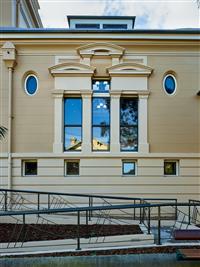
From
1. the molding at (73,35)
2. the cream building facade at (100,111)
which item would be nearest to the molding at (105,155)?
the cream building facade at (100,111)

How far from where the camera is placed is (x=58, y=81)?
454 inches

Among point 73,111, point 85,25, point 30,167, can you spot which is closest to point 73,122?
point 73,111

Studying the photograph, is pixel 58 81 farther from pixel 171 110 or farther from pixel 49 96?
pixel 171 110

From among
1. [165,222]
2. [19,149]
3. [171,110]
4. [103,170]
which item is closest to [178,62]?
[171,110]

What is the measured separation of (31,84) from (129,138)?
4.19 meters

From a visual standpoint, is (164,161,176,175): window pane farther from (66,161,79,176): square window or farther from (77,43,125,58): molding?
(77,43,125,58): molding

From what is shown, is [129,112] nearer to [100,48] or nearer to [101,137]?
[101,137]

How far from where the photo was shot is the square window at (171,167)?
11656mm

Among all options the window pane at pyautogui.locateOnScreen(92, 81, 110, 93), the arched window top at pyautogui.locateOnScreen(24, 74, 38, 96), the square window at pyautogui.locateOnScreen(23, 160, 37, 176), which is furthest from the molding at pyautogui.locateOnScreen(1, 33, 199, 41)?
the square window at pyautogui.locateOnScreen(23, 160, 37, 176)

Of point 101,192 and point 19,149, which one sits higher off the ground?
point 19,149

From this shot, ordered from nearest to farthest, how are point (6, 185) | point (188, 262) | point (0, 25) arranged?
point (188, 262) < point (6, 185) < point (0, 25)

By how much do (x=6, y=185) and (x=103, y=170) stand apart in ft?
11.5

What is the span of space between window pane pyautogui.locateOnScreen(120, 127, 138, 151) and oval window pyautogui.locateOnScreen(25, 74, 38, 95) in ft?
11.7

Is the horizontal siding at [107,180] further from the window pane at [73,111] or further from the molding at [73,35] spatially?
the molding at [73,35]
